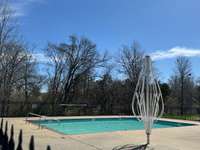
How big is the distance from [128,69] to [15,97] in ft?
41.5

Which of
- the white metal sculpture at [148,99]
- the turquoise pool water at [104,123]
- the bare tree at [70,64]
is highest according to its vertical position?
the bare tree at [70,64]

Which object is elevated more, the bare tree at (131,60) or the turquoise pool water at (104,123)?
the bare tree at (131,60)

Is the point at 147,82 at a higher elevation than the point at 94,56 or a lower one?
lower

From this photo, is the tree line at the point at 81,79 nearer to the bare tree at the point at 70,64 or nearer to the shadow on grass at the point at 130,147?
the bare tree at the point at 70,64

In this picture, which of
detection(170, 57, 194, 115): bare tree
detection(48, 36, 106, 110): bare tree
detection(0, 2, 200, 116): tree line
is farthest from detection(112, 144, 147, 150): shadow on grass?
detection(170, 57, 194, 115): bare tree

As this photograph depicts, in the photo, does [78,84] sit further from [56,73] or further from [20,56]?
[20,56]

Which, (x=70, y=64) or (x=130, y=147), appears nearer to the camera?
(x=130, y=147)

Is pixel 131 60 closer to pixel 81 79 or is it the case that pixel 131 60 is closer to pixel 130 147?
pixel 81 79

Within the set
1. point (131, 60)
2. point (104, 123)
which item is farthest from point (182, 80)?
point (104, 123)

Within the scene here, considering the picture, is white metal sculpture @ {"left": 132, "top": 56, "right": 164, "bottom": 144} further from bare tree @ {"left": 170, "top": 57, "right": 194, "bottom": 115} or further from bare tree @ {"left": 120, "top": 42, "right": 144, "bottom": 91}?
bare tree @ {"left": 170, "top": 57, "right": 194, "bottom": 115}

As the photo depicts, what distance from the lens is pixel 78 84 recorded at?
105ft

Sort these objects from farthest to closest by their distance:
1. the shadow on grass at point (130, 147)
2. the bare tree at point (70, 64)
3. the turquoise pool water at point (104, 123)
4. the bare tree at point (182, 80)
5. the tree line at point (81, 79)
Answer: the bare tree at point (182, 80) < the bare tree at point (70, 64) < the tree line at point (81, 79) < the turquoise pool water at point (104, 123) < the shadow on grass at point (130, 147)

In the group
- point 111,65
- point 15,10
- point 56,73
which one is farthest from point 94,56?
point 15,10

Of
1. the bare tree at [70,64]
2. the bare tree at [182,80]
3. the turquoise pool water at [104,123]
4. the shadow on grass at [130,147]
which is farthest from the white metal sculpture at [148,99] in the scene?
the bare tree at [182,80]
